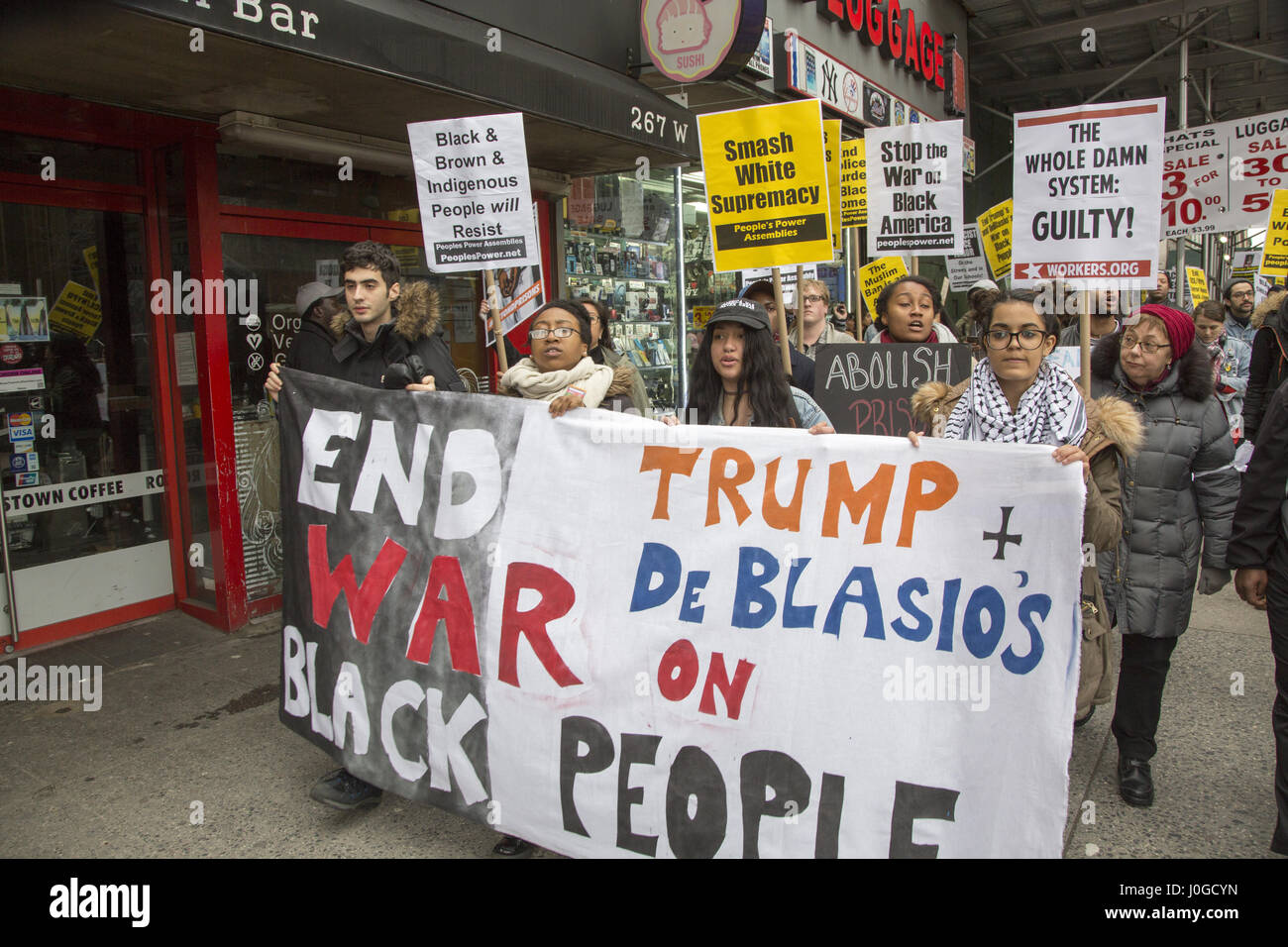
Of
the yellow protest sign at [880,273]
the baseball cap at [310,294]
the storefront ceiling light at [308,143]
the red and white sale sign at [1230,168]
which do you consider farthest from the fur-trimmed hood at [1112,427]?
the red and white sale sign at [1230,168]

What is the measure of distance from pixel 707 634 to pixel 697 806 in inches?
19.5

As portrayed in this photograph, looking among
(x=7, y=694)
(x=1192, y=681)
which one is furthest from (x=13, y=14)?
(x=1192, y=681)

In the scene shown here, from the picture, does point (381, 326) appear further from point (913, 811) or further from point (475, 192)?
point (913, 811)

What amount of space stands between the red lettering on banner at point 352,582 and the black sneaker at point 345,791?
0.58m

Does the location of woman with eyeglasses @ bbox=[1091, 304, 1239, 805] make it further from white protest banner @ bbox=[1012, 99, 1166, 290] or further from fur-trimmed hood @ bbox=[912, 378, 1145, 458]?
white protest banner @ bbox=[1012, 99, 1166, 290]

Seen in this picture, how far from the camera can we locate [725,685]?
2.71 m

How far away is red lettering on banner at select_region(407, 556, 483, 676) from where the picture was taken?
10.00ft

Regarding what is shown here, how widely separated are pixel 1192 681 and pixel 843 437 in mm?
3335

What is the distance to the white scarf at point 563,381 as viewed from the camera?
11.8 feet

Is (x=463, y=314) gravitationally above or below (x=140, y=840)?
above

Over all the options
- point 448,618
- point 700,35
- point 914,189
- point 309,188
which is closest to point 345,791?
point 448,618

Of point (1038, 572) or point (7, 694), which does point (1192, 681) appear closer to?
point (1038, 572)

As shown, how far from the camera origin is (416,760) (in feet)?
10.3

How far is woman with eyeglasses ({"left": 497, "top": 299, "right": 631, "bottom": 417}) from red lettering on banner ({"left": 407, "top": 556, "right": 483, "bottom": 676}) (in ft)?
2.68
